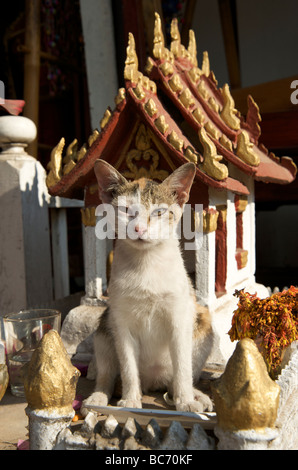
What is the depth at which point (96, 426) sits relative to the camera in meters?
1.22

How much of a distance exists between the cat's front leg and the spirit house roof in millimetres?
747

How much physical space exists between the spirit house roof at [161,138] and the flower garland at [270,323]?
55 cm

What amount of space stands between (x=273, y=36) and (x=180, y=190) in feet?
11.9

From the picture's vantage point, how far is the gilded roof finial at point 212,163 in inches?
76.6

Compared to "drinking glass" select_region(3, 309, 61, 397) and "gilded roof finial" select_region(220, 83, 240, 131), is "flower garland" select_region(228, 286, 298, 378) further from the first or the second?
"gilded roof finial" select_region(220, 83, 240, 131)

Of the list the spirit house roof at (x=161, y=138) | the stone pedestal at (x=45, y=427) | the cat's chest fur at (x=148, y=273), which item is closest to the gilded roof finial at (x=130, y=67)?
the spirit house roof at (x=161, y=138)

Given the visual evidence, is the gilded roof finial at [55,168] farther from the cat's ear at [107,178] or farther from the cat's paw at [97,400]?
the cat's paw at [97,400]

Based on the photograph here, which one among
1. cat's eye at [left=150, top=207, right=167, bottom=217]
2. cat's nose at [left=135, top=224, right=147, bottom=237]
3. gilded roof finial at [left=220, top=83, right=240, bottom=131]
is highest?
gilded roof finial at [left=220, top=83, right=240, bottom=131]

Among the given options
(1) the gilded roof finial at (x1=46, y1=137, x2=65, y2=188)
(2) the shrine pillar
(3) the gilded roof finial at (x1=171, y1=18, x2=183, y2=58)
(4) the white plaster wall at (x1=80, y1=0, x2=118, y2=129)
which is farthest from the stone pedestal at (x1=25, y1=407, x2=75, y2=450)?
(4) the white plaster wall at (x1=80, y1=0, x2=118, y2=129)

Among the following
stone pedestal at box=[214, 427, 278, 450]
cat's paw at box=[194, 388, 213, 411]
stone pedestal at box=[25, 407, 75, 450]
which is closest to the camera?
stone pedestal at box=[214, 427, 278, 450]

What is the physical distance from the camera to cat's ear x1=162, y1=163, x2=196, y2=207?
160cm

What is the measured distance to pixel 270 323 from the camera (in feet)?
5.31

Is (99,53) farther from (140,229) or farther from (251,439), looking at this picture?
(251,439)

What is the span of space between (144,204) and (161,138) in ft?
1.81
